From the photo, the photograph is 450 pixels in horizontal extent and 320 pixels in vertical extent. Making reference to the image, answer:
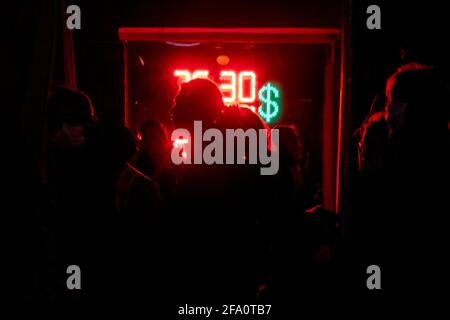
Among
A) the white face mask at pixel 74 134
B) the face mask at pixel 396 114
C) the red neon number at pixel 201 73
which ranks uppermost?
the red neon number at pixel 201 73

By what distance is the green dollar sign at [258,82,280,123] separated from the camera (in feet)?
19.0

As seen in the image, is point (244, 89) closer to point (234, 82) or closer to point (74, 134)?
point (234, 82)

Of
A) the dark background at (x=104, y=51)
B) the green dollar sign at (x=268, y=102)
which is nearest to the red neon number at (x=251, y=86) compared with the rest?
the green dollar sign at (x=268, y=102)

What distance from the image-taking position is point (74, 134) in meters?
2.83

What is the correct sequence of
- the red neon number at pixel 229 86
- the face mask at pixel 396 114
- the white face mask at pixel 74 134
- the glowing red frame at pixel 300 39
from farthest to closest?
1. the red neon number at pixel 229 86
2. the glowing red frame at pixel 300 39
3. the white face mask at pixel 74 134
4. the face mask at pixel 396 114

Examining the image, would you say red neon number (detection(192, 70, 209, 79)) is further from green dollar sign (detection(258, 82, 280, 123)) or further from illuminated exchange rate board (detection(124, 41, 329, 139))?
green dollar sign (detection(258, 82, 280, 123))

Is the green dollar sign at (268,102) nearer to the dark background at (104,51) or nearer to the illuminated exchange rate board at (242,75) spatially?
the illuminated exchange rate board at (242,75)

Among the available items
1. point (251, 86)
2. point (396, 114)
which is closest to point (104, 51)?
point (251, 86)

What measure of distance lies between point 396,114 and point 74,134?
188 cm

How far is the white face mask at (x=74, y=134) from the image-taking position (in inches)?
111

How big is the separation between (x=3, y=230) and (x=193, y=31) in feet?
11.7

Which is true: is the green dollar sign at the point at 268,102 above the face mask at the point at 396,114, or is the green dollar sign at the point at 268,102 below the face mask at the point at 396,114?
above

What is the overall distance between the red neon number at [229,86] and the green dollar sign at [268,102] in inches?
14.6

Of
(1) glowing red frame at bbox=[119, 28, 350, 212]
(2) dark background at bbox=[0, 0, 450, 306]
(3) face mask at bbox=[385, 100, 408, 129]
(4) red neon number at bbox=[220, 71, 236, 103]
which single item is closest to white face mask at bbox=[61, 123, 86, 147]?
(2) dark background at bbox=[0, 0, 450, 306]
